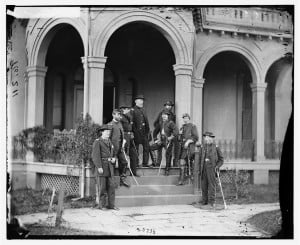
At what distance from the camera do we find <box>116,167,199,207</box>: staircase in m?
9.70

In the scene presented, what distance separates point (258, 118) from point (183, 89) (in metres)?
2.15

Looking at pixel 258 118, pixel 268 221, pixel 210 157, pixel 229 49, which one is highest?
pixel 229 49

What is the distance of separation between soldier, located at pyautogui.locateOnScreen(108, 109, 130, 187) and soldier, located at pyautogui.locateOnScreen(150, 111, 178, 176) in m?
1.03

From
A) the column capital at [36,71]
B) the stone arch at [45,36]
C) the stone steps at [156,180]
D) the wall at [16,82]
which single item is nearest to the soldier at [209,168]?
the stone steps at [156,180]

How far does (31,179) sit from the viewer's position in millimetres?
9945

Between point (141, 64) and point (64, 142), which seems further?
point (141, 64)

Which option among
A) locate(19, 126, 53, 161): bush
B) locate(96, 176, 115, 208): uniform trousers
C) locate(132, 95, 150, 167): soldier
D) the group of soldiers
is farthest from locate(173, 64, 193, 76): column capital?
locate(19, 126, 53, 161): bush

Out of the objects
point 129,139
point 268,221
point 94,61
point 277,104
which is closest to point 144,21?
point 94,61

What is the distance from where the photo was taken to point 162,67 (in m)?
13.0

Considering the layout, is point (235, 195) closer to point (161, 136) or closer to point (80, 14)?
point (161, 136)

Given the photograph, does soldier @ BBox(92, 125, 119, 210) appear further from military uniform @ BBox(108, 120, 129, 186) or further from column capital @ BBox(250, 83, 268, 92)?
column capital @ BBox(250, 83, 268, 92)

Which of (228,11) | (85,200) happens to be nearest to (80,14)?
(228,11)

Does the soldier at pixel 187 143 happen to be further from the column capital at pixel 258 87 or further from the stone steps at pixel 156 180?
the column capital at pixel 258 87

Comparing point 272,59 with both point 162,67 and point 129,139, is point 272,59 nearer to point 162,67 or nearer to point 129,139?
point 162,67
